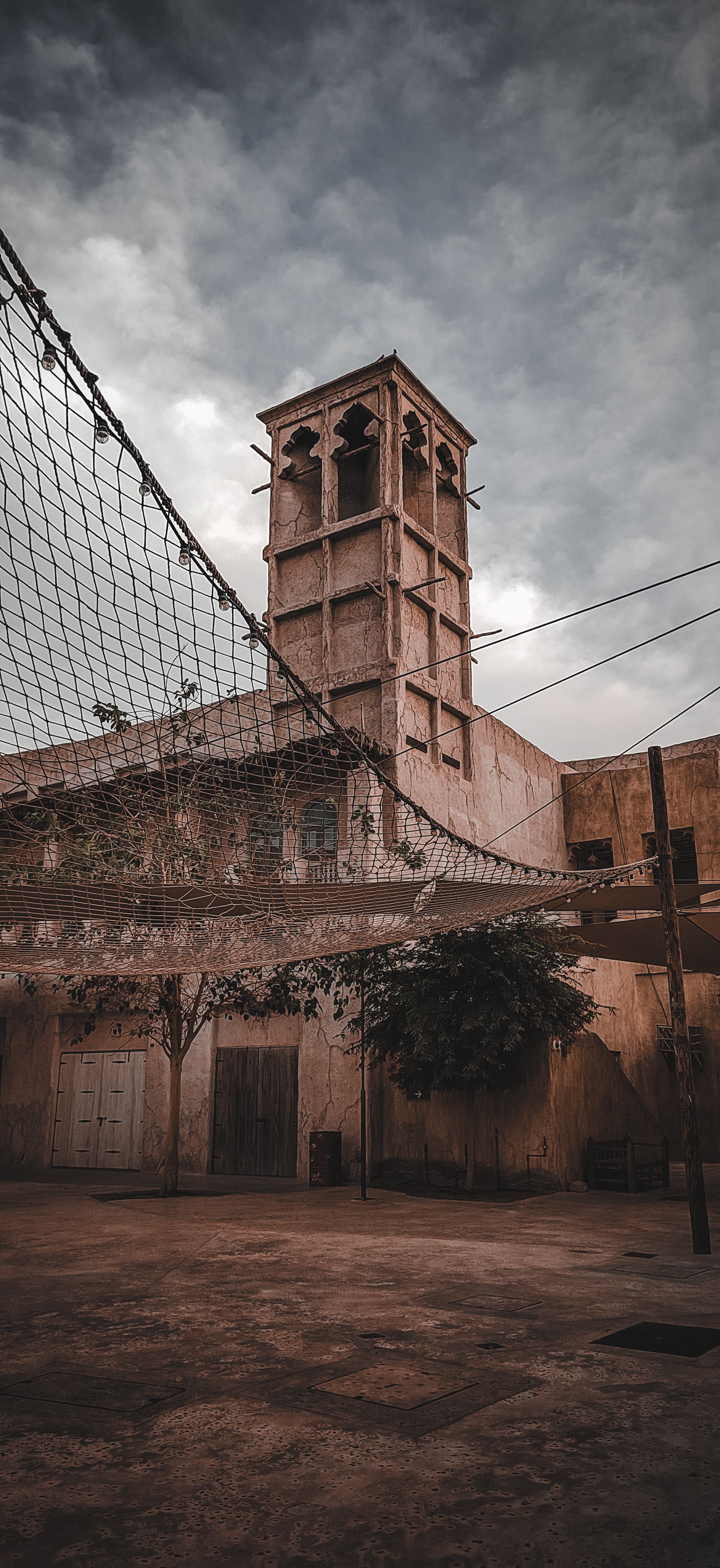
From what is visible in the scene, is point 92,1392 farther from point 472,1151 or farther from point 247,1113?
point 247,1113

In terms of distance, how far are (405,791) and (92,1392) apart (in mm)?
7828

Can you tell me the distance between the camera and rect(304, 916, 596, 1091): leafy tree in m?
8.23

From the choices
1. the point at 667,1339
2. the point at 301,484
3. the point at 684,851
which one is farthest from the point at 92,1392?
the point at 301,484

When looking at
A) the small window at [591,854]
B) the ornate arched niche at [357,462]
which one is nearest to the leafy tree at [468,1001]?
the small window at [591,854]

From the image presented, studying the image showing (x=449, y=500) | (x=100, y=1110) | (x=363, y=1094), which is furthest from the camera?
(x=449, y=500)

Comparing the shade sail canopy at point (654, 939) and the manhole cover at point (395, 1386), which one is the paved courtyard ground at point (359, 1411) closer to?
the manhole cover at point (395, 1386)

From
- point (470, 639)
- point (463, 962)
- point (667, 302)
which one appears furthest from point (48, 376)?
point (470, 639)

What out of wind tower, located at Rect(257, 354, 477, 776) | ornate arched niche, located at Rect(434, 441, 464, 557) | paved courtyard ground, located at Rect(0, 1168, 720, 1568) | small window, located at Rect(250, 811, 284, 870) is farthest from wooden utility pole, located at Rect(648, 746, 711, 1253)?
ornate arched niche, located at Rect(434, 441, 464, 557)

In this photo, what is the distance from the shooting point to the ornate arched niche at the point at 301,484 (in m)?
A: 12.7

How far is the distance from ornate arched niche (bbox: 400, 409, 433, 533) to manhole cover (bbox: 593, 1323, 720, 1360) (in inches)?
406

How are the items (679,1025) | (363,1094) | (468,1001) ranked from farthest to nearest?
(468,1001), (363,1094), (679,1025)

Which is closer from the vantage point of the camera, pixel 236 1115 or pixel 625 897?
pixel 625 897

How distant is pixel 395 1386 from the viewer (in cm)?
279

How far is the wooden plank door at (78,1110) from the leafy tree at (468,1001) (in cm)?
481
